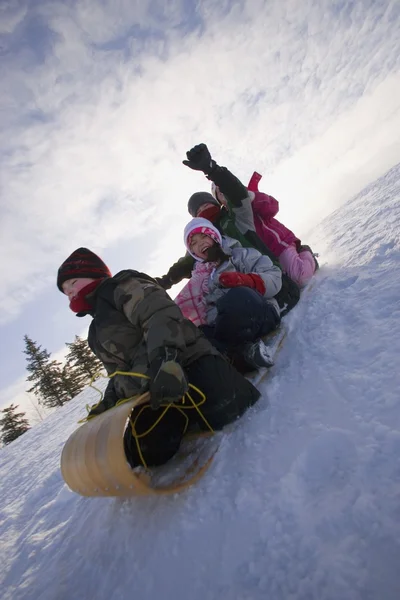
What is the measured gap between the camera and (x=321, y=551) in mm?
1055

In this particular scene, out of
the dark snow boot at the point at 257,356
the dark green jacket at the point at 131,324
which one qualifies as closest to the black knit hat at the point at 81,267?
the dark green jacket at the point at 131,324

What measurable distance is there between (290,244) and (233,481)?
311cm

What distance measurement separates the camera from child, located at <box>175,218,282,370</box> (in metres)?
2.49

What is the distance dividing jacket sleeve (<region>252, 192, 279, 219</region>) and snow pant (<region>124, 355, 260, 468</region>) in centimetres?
246

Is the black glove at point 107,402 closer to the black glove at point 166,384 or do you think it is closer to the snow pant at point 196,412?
the snow pant at point 196,412

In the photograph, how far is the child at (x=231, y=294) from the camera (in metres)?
2.49

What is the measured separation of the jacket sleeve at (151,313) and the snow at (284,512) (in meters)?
0.67

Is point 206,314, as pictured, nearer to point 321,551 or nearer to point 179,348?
point 179,348

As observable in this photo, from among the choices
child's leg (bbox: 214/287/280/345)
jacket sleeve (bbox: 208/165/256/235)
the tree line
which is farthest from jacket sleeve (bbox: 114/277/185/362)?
the tree line

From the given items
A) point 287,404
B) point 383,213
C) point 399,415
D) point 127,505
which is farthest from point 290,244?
point 127,505

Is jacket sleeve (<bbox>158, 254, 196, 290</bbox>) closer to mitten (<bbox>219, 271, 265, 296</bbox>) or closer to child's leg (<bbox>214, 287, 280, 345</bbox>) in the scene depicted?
mitten (<bbox>219, 271, 265, 296</bbox>)

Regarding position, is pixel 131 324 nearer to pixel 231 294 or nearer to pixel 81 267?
pixel 81 267

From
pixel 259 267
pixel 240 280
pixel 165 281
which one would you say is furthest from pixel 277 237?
pixel 240 280

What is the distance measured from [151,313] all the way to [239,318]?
78 cm
